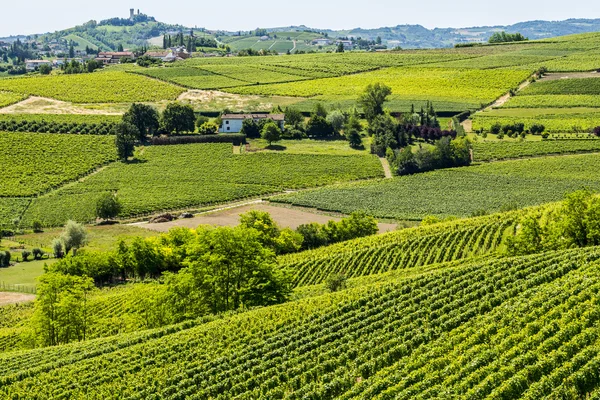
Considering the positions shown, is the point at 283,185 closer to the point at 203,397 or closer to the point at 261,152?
the point at 261,152

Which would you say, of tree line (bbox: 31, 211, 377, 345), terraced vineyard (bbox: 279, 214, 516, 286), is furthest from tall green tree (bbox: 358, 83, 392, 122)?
tree line (bbox: 31, 211, 377, 345)

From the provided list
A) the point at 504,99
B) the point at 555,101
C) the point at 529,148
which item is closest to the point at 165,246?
the point at 529,148

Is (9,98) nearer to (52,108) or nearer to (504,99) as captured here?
(52,108)

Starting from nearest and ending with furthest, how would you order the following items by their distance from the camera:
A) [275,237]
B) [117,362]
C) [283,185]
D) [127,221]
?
1. [117,362]
2. [275,237]
3. [127,221]
4. [283,185]

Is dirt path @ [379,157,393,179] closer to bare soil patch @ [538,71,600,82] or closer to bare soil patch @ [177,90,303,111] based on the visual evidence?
bare soil patch @ [177,90,303,111]

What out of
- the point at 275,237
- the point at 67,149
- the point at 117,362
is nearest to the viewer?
the point at 117,362

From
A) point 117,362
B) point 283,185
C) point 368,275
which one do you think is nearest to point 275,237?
point 368,275

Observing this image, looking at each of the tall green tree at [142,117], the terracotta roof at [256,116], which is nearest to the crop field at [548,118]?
the terracotta roof at [256,116]

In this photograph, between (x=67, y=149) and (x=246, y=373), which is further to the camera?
(x=67, y=149)

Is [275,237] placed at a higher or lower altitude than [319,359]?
lower
